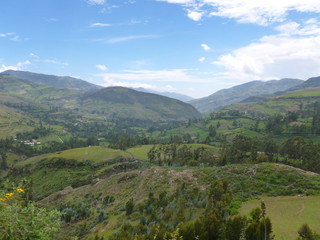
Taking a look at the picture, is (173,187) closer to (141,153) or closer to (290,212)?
(290,212)

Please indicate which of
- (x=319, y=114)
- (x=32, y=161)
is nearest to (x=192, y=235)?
(x=32, y=161)

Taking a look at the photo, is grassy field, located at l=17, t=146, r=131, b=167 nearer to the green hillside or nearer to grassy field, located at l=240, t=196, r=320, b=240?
the green hillside

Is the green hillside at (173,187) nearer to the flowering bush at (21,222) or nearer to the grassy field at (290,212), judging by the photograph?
the grassy field at (290,212)

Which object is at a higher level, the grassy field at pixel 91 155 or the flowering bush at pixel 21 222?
the flowering bush at pixel 21 222

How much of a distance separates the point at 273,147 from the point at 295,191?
61799mm

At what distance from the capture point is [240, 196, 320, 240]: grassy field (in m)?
25.2

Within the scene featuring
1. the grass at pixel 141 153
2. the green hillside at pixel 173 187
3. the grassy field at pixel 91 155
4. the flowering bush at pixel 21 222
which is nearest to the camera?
the flowering bush at pixel 21 222

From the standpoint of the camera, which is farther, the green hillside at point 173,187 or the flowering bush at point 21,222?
the green hillside at point 173,187

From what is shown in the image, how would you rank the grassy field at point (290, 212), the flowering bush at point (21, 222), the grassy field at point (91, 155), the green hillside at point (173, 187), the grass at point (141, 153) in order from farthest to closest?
the grass at point (141, 153)
the grassy field at point (91, 155)
the green hillside at point (173, 187)
the grassy field at point (290, 212)
the flowering bush at point (21, 222)

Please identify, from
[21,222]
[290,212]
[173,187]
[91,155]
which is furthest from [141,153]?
[21,222]

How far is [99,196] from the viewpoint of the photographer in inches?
2616

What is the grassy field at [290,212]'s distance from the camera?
25.2 metres

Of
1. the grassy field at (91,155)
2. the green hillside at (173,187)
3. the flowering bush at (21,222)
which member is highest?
the flowering bush at (21,222)

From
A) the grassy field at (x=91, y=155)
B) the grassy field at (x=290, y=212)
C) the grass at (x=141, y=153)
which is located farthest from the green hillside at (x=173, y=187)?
the grass at (x=141, y=153)
